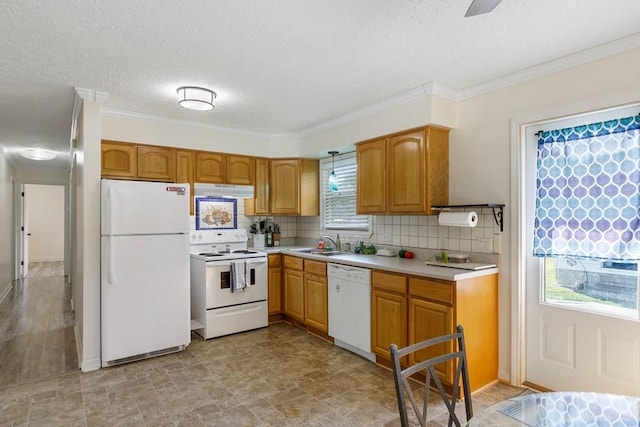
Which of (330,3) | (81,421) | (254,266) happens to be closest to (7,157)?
(254,266)

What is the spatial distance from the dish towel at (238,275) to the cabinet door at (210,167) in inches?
43.3

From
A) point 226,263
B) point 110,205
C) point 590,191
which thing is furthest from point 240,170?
point 590,191

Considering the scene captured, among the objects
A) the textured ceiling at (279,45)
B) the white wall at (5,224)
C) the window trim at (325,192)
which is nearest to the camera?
the textured ceiling at (279,45)

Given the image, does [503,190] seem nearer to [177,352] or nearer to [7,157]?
[177,352]

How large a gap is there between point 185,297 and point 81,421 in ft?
4.51

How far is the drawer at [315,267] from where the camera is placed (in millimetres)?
3844

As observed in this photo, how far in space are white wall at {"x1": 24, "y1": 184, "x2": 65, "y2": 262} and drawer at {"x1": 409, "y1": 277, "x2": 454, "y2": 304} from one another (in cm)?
1113

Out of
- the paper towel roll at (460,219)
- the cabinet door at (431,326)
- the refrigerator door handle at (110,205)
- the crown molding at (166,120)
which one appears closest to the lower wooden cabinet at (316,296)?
the cabinet door at (431,326)

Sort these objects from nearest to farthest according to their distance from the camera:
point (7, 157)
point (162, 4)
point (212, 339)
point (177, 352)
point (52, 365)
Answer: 1. point (162, 4)
2. point (52, 365)
3. point (177, 352)
4. point (212, 339)
5. point (7, 157)

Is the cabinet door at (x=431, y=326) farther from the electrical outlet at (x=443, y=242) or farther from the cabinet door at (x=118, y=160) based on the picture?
the cabinet door at (x=118, y=160)

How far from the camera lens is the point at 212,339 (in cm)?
393

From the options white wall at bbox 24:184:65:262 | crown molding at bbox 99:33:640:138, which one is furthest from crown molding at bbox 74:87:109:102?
white wall at bbox 24:184:65:262

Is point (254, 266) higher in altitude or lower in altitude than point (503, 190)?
lower

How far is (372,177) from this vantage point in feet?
12.3
